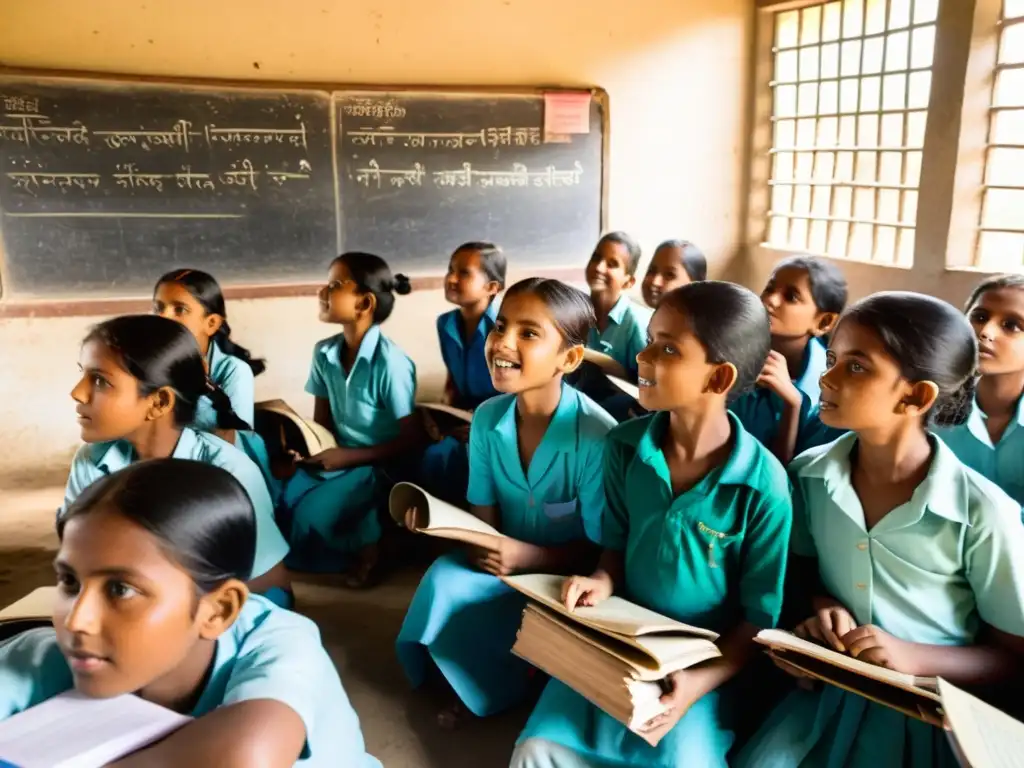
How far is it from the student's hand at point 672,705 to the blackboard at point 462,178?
9.63 feet

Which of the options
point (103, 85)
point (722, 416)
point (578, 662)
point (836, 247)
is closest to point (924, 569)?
point (722, 416)

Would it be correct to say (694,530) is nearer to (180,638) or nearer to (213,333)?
(180,638)

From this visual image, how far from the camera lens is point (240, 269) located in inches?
142

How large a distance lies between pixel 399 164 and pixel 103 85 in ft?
4.17

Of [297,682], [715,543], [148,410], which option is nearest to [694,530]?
[715,543]

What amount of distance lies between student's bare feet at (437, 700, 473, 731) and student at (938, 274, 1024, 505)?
1201mm

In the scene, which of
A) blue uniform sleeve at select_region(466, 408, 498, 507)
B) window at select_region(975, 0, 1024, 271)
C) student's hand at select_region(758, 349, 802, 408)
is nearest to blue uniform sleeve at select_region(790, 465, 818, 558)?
student's hand at select_region(758, 349, 802, 408)

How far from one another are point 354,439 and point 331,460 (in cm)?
12

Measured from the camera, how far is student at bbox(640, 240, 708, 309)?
2.84 m

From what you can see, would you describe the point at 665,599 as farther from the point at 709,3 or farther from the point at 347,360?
the point at 709,3

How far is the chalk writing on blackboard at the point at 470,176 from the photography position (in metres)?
3.74

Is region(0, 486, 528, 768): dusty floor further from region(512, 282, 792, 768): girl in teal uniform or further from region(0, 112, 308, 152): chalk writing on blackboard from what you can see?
region(0, 112, 308, 152): chalk writing on blackboard

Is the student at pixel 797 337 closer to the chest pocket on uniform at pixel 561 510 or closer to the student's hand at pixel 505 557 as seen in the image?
the chest pocket on uniform at pixel 561 510

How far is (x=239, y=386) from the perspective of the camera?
92.8 inches
